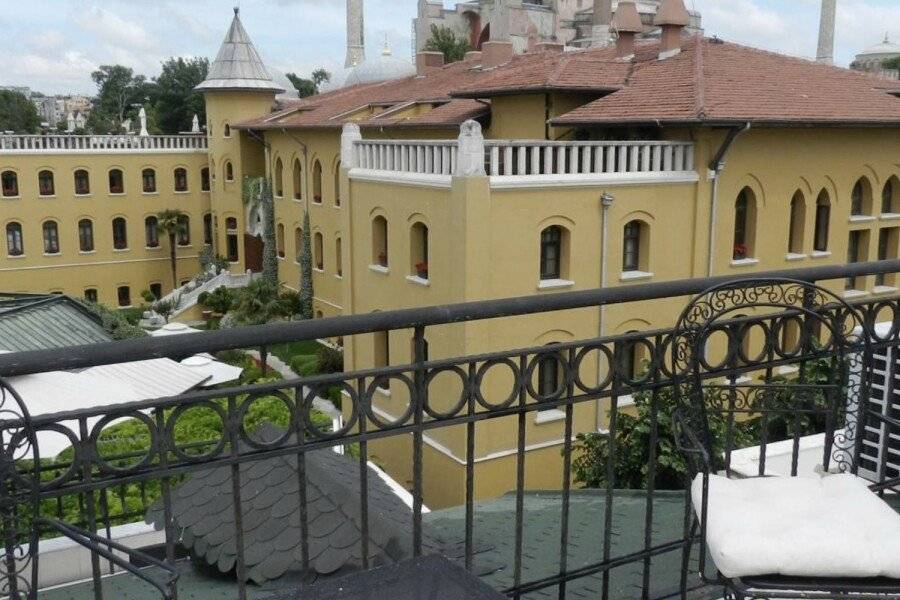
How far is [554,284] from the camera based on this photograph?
16438 mm

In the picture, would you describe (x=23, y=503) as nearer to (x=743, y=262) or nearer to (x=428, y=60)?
(x=743, y=262)

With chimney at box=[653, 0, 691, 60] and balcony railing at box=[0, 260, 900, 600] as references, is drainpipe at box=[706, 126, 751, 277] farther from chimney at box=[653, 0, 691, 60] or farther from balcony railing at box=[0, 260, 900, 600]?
balcony railing at box=[0, 260, 900, 600]

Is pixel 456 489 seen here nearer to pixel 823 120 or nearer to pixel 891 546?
pixel 823 120

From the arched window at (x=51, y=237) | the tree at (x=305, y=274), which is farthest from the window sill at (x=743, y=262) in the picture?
the arched window at (x=51, y=237)

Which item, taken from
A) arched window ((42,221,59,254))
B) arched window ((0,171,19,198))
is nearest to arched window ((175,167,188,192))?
arched window ((42,221,59,254))

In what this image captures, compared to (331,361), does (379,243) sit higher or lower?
higher

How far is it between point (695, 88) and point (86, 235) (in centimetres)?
3159

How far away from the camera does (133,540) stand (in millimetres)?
6816

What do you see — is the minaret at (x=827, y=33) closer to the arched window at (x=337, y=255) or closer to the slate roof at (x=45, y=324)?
the arched window at (x=337, y=255)

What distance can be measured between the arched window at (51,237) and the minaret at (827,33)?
32983 mm

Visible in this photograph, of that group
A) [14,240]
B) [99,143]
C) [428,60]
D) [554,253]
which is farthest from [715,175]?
Answer: [14,240]

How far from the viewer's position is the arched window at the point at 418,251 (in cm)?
1744

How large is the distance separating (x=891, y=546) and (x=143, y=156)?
41775 mm

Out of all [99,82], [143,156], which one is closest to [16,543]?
[143,156]
